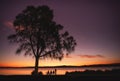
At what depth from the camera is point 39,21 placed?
42.1 m

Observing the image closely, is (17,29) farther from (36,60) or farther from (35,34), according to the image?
(36,60)

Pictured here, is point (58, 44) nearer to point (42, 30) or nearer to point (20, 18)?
point (42, 30)

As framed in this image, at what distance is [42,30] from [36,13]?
302 centimetres

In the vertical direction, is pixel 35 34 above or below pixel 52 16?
below

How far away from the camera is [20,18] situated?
1679 inches

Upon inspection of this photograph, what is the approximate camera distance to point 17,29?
43000 millimetres

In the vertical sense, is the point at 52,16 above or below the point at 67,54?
above

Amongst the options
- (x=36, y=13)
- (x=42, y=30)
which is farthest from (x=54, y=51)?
(x=36, y=13)

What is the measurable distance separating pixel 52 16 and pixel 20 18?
17.8ft

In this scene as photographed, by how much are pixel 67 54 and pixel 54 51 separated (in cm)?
231

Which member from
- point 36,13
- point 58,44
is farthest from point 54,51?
point 36,13

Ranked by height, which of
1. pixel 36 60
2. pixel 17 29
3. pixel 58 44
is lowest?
pixel 36 60

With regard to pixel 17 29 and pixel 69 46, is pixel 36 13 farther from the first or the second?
pixel 69 46

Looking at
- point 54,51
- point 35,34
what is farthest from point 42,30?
point 54,51
